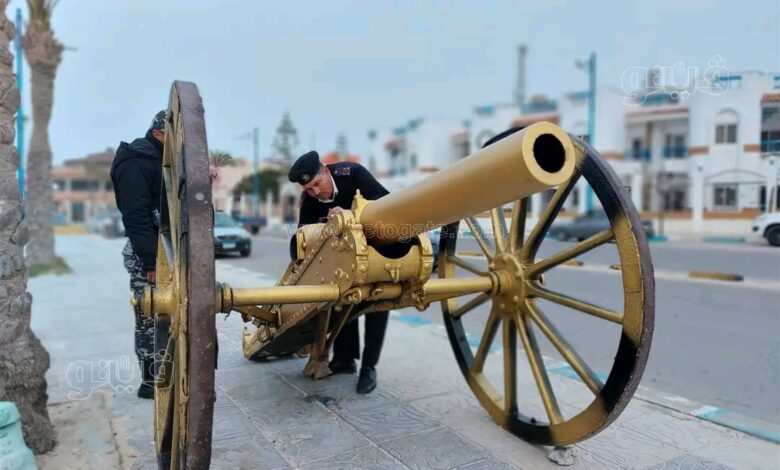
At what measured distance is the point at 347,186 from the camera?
3512 millimetres

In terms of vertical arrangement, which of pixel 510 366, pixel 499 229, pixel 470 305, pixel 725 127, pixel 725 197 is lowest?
pixel 510 366

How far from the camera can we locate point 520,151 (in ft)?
5.25

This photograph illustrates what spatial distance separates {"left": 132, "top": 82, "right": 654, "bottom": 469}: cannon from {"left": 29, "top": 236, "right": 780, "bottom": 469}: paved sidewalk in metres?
0.23

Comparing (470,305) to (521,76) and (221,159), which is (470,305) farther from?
(521,76)

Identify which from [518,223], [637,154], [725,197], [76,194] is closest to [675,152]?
[637,154]

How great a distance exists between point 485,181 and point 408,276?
0.88m

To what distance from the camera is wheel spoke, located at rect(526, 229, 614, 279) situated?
2.80 m

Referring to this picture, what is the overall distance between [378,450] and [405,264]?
1.07m

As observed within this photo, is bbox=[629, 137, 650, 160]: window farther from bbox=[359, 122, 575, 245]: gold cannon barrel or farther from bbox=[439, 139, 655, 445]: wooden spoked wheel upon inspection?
bbox=[359, 122, 575, 245]: gold cannon barrel

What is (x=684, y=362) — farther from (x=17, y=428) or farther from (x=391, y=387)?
(x=17, y=428)

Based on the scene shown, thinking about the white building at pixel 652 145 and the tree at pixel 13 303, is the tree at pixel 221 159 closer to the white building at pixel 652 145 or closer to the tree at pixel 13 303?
the tree at pixel 13 303

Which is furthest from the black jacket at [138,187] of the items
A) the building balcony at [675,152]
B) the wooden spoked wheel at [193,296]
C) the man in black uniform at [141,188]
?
the building balcony at [675,152]

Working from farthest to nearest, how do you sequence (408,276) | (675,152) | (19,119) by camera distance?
(675,152), (19,119), (408,276)

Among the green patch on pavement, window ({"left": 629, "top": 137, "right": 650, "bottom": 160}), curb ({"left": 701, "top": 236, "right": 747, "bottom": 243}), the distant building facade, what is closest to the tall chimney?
window ({"left": 629, "top": 137, "right": 650, "bottom": 160})
